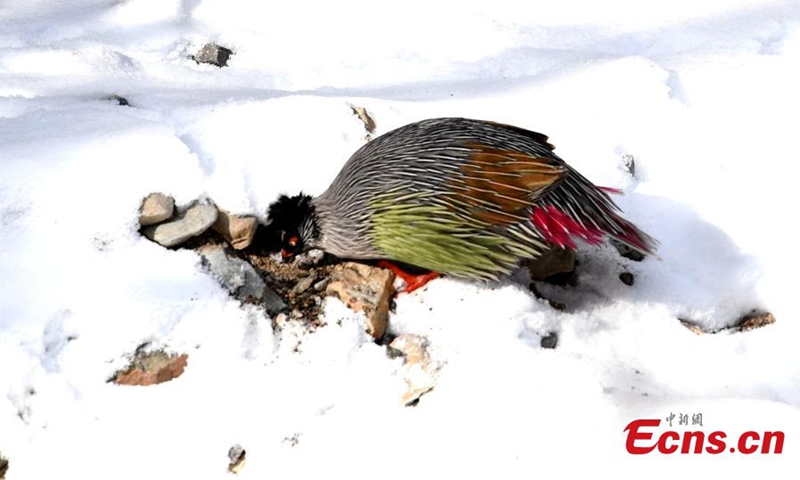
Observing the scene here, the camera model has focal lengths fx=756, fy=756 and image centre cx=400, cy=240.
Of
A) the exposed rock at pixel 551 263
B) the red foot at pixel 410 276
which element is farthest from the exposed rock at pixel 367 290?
the exposed rock at pixel 551 263

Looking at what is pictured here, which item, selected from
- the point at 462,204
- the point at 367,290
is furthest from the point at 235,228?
the point at 462,204

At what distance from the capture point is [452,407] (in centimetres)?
283

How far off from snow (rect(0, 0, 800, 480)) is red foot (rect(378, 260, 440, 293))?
0.05m

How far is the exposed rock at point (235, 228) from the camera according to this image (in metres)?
3.43

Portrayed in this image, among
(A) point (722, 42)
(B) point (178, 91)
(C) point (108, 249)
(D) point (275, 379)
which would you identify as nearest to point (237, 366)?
(D) point (275, 379)

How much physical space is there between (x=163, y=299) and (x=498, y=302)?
1405 millimetres

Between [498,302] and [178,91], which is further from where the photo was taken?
[178,91]

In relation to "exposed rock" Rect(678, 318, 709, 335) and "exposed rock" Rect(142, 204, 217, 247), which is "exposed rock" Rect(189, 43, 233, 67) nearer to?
"exposed rock" Rect(142, 204, 217, 247)

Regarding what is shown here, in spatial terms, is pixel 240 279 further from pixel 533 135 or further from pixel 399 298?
pixel 533 135

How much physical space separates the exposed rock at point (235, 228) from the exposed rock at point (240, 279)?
0.09 m

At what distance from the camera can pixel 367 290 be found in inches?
130

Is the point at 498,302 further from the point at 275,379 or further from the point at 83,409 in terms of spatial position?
the point at 83,409

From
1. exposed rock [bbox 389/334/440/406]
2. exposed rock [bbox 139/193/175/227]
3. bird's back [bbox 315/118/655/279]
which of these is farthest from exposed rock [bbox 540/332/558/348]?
exposed rock [bbox 139/193/175/227]

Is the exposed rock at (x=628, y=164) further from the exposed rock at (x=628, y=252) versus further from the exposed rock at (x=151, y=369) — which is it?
the exposed rock at (x=151, y=369)
